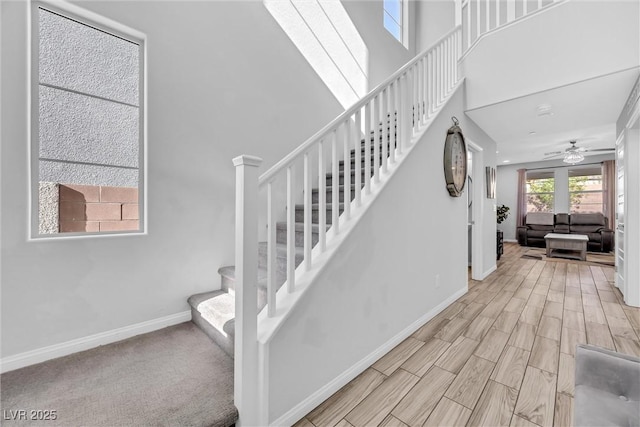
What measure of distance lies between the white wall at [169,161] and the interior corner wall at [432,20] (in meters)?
3.63

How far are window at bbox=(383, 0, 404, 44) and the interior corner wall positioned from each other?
1.61ft

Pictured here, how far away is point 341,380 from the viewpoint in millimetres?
1619

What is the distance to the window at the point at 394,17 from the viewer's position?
14.7 feet

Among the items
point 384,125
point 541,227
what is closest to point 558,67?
point 384,125

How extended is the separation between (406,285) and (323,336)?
1006 millimetres

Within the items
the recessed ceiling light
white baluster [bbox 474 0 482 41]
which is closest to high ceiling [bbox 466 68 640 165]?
the recessed ceiling light

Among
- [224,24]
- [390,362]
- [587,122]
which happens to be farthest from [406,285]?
[587,122]

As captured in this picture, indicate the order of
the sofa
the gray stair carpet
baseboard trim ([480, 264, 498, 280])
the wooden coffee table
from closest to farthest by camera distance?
the gray stair carpet → baseboard trim ([480, 264, 498, 280]) → the wooden coffee table → the sofa

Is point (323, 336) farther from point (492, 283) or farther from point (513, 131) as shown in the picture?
point (513, 131)

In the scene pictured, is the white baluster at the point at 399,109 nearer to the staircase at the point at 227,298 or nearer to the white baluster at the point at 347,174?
the staircase at the point at 227,298

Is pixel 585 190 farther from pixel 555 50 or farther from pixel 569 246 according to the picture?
pixel 555 50

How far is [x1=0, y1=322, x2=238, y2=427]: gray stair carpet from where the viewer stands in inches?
46.9

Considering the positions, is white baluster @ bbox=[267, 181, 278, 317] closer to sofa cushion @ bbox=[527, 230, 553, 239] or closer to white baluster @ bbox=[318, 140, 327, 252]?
white baluster @ bbox=[318, 140, 327, 252]

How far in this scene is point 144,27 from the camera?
6.44 ft
